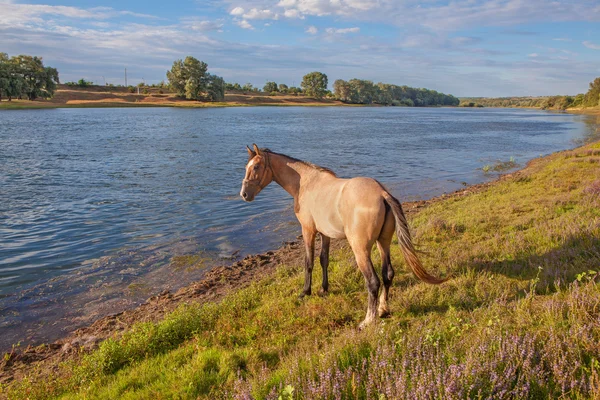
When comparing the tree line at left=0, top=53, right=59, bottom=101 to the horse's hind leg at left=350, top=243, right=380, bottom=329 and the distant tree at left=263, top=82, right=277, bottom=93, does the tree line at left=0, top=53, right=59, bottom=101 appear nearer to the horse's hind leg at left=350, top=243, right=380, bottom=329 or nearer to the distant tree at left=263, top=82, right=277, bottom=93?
the distant tree at left=263, top=82, right=277, bottom=93

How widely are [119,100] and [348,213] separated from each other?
114347 mm

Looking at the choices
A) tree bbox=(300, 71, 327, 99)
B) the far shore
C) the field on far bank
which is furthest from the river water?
tree bbox=(300, 71, 327, 99)

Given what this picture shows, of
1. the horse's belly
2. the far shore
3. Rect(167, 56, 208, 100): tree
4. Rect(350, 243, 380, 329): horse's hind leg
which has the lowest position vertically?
Rect(350, 243, 380, 329): horse's hind leg

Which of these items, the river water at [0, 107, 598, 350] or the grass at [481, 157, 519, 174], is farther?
the grass at [481, 157, 519, 174]

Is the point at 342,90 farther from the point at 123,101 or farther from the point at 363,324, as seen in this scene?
the point at 363,324

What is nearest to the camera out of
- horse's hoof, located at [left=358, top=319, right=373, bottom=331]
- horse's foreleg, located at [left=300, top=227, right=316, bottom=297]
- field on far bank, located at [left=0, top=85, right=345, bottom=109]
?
horse's hoof, located at [left=358, top=319, right=373, bottom=331]

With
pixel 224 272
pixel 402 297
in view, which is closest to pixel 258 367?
pixel 402 297

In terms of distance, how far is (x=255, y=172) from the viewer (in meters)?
6.93

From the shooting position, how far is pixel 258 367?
4648 mm

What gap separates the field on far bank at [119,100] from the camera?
3541 inches

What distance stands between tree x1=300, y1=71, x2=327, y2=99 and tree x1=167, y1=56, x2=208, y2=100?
190 feet

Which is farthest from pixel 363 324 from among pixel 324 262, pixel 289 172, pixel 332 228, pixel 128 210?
pixel 128 210

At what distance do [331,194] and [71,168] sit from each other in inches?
846

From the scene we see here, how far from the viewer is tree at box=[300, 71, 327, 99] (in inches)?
6521
